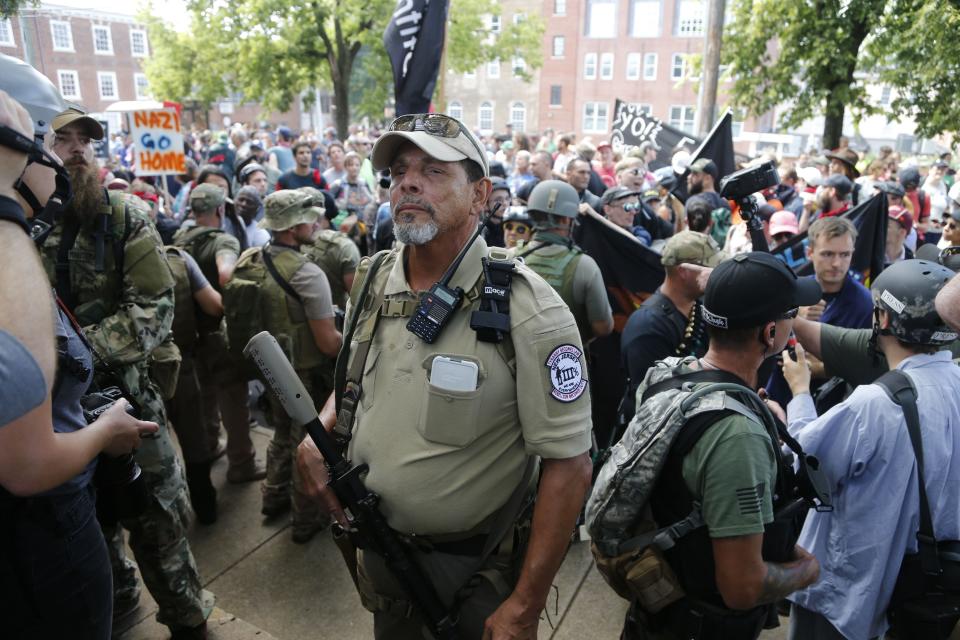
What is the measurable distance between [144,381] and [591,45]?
164 ft

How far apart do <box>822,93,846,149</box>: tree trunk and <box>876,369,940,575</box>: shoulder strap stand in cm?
1392

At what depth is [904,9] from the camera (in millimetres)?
12562

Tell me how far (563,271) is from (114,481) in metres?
2.92

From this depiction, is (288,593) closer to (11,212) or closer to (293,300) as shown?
(293,300)

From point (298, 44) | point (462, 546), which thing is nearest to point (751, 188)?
point (462, 546)

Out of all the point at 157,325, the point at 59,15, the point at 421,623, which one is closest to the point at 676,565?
the point at 421,623

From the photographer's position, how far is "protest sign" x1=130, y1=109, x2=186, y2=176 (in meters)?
7.27

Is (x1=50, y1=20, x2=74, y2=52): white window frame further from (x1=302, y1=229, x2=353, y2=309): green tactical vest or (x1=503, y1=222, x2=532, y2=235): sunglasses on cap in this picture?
(x1=503, y1=222, x2=532, y2=235): sunglasses on cap

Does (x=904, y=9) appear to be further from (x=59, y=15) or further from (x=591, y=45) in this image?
(x=59, y=15)

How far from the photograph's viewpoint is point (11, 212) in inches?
55.4

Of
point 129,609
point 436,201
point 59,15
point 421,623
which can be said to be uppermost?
point 59,15

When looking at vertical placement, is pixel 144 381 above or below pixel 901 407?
below

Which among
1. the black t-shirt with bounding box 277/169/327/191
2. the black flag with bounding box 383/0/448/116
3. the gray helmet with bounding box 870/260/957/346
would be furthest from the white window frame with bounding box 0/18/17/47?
the gray helmet with bounding box 870/260/957/346

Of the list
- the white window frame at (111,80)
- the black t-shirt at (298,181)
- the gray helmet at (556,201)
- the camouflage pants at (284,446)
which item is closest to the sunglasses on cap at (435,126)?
the gray helmet at (556,201)
